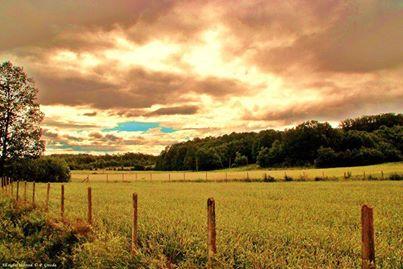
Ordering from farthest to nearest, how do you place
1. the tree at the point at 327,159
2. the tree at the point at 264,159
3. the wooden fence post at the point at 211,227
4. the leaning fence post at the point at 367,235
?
the tree at the point at 264,159, the tree at the point at 327,159, the wooden fence post at the point at 211,227, the leaning fence post at the point at 367,235

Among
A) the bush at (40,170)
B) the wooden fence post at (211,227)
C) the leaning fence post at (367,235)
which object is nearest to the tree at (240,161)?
the bush at (40,170)

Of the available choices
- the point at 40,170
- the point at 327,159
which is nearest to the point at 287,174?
the point at 40,170

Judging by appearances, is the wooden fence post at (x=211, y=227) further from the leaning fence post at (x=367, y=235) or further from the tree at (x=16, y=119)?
the tree at (x=16, y=119)

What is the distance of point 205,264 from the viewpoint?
9211mm

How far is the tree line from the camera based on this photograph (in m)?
111

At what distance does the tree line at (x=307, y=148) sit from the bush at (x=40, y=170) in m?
68.6

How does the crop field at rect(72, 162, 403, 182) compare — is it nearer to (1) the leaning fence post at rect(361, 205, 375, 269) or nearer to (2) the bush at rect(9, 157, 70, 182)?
(2) the bush at rect(9, 157, 70, 182)

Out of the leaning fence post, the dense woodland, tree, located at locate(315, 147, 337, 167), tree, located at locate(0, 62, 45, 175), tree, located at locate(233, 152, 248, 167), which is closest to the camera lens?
the leaning fence post

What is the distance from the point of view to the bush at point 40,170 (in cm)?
6316

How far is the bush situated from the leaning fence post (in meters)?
63.5

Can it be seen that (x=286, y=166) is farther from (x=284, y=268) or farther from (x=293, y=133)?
(x=284, y=268)

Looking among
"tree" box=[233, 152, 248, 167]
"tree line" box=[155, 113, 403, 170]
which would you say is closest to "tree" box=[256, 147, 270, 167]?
"tree line" box=[155, 113, 403, 170]

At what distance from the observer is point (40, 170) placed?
6738 centimetres

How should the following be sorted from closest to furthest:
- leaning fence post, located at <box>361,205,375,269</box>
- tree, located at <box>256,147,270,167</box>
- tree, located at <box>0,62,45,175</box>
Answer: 1. leaning fence post, located at <box>361,205,375,269</box>
2. tree, located at <box>0,62,45,175</box>
3. tree, located at <box>256,147,270,167</box>
